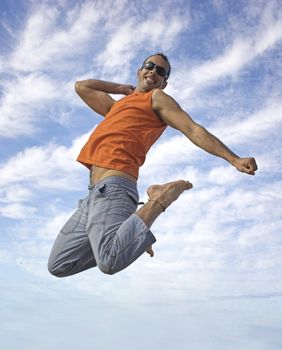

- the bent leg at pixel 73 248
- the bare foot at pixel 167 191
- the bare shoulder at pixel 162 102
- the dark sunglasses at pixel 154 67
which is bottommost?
the bent leg at pixel 73 248

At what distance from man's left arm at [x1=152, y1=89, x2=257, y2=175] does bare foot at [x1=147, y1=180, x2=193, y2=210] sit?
0.53 m

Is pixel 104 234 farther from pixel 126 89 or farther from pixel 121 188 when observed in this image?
pixel 126 89

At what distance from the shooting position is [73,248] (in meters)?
5.64

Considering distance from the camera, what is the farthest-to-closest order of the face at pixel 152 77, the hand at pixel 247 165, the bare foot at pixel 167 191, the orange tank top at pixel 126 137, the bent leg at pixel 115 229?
the face at pixel 152 77 < the orange tank top at pixel 126 137 < the bare foot at pixel 167 191 < the bent leg at pixel 115 229 < the hand at pixel 247 165

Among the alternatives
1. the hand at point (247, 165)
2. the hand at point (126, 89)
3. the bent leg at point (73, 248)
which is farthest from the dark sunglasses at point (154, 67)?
the hand at point (247, 165)

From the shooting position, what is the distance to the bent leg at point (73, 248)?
18.4 ft

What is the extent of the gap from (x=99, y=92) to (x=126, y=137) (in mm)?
1344

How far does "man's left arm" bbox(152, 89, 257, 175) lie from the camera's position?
4867 millimetres

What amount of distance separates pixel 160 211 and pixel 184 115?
110cm

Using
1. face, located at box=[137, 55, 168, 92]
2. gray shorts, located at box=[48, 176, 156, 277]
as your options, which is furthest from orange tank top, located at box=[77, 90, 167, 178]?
face, located at box=[137, 55, 168, 92]

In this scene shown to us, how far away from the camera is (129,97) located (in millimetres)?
6016

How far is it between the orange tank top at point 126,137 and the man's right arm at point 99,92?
71 centimetres

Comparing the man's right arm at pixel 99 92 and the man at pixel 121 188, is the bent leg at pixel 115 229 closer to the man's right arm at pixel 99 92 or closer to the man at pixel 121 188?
the man at pixel 121 188

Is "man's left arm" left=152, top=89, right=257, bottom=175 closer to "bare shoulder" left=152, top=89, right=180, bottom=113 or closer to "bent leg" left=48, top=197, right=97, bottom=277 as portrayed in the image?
"bare shoulder" left=152, top=89, right=180, bottom=113
